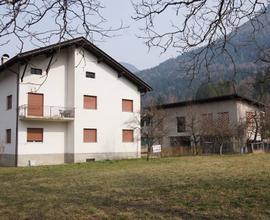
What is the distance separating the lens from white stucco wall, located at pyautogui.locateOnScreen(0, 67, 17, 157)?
29188mm

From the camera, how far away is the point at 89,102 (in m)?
31.9

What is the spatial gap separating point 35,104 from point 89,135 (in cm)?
492

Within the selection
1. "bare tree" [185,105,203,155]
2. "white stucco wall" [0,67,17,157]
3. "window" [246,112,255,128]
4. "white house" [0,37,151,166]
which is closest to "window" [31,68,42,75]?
"white house" [0,37,151,166]

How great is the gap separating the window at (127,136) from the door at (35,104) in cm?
762

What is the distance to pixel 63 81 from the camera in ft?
103

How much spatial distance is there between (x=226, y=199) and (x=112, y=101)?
24.8 meters

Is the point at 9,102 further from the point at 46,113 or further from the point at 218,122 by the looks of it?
the point at 218,122

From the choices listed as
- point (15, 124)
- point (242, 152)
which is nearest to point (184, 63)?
point (15, 124)

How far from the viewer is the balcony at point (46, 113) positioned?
93.7ft

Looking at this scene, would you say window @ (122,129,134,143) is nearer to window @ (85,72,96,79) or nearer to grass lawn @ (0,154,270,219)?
window @ (85,72,96,79)

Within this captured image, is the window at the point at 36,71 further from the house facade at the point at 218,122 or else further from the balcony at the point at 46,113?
the house facade at the point at 218,122

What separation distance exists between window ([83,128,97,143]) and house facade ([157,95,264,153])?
44.1ft

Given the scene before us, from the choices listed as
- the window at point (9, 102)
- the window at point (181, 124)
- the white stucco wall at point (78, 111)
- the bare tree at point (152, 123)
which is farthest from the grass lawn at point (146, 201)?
the window at point (181, 124)

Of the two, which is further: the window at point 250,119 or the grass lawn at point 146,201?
the window at point 250,119
